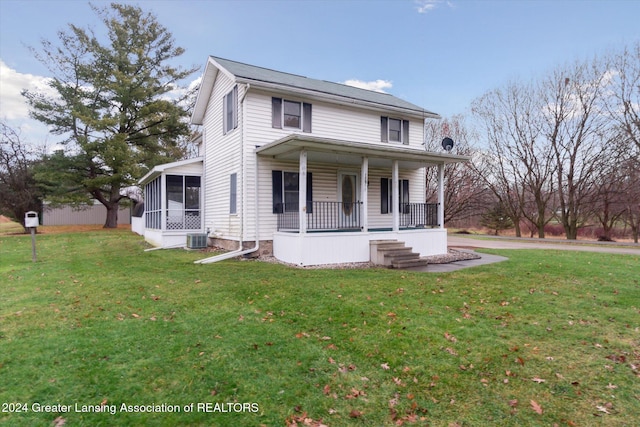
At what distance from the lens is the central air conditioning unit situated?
12.4m

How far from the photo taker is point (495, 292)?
630 centimetres

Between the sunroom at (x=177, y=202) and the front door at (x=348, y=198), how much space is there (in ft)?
19.4

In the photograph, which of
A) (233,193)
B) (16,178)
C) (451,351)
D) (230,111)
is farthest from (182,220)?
(16,178)

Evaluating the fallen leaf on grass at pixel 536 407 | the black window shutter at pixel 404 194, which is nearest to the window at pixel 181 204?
the black window shutter at pixel 404 194

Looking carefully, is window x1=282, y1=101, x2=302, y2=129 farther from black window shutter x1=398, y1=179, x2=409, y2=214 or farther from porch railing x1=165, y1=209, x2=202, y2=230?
porch railing x1=165, y1=209, x2=202, y2=230

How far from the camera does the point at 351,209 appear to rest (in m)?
12.4

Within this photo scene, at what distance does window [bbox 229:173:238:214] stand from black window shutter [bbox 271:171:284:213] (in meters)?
1.24

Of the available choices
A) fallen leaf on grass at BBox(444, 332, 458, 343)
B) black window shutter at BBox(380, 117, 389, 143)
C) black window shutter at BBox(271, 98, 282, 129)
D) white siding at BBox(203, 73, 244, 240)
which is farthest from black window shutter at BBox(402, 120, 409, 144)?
fallen leaf on grass at BBox(444, 332, 458, 343)

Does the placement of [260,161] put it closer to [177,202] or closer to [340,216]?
[340,216]

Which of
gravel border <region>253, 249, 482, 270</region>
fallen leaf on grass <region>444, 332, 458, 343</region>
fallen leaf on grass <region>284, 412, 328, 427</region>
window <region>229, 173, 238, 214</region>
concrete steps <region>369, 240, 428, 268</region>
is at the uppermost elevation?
window <region>229, 173, 238, 214</region>

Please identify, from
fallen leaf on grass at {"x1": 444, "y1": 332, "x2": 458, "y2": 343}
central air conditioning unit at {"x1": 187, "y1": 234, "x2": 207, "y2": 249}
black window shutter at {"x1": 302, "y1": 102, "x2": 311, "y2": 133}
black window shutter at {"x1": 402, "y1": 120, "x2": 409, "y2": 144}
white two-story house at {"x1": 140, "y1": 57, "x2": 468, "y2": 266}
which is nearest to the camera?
fallen leaf on grass at {"x1": 444, "y1": 332, "x2": 458, "y2": 343}

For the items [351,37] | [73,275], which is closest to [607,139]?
[351,37]

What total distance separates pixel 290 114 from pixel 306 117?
1.85 feet

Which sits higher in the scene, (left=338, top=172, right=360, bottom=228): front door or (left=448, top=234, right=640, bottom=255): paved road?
(left=338, top=172, right=360, bottom=228): front door
